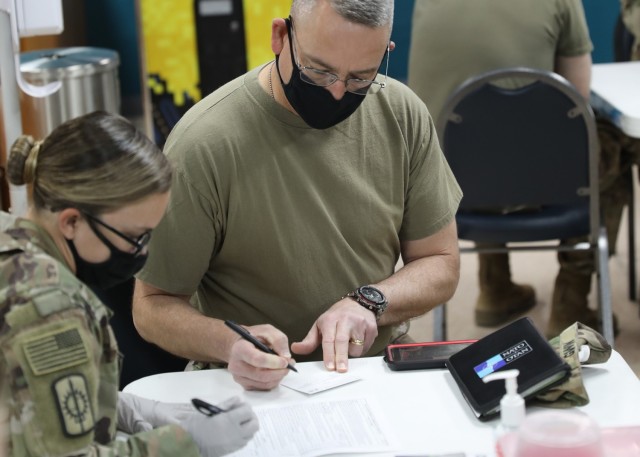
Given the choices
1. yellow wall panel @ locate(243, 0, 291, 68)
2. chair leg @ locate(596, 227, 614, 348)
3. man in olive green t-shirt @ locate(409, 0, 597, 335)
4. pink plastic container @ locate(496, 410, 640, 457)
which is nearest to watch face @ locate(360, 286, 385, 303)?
pink plastic container @ locate(496, 410, 640, 457)

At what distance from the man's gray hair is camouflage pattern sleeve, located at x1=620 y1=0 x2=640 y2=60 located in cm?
198

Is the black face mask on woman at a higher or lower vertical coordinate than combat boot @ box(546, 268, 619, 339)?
higher

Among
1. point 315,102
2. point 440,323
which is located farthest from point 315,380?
point 440,323

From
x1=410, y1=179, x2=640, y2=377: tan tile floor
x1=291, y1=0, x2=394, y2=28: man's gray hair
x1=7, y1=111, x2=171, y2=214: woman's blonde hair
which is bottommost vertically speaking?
x1=410, y1=179, x2=640, y2=377: tan tile floor

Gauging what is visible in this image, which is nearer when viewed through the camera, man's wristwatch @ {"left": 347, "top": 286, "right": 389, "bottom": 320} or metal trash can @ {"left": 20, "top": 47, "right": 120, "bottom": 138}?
man's wristwatch @ {"left": 347, "top": 286, "right": 389, "bottom": 320}

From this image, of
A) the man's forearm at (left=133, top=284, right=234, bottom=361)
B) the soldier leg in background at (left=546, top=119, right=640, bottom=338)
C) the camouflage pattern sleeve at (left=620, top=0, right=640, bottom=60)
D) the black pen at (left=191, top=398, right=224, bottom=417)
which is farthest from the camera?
the camouflage pattern sleeve at (left=620, top=0, right=640, bottom=60)

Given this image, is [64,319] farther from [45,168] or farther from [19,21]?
[19,21]

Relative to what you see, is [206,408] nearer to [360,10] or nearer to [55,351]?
[55,351]

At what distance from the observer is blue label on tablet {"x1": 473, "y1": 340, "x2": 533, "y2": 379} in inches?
61.1

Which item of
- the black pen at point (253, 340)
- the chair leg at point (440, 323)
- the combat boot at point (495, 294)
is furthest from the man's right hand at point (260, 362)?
the combat boot at point (495, 294)

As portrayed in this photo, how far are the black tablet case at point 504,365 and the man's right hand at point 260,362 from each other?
0.28m

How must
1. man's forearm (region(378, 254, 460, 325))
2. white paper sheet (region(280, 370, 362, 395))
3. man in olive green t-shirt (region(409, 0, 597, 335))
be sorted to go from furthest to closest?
man in olive green t-shirt (region(409, 0, 597, 335)), man's forearm (region(378, 254, 460, 325)), white paper sheet (region(280, 370, 362, 395))

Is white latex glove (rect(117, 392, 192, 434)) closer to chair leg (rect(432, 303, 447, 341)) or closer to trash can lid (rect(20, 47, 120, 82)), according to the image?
chair leg (rect(432, 303, 447, 341))

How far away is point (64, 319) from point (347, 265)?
0.77 metres
